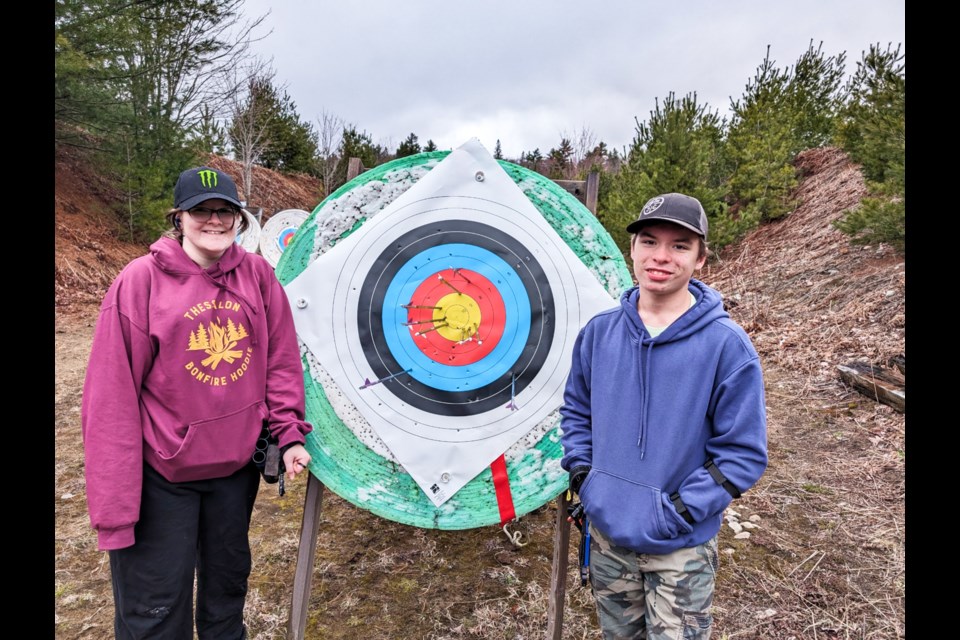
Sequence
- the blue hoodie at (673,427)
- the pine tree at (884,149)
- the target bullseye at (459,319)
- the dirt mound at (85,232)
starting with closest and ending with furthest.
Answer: the blue hoodie at (673,427) < the target bullseye at (459,319) < the pine tree at (884,149) < the dirt mound at (85,232)

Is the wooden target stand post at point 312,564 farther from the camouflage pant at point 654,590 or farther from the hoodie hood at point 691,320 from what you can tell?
the hoodie hood at point 691,320

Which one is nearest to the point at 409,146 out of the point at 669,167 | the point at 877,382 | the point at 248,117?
the point at 248,117

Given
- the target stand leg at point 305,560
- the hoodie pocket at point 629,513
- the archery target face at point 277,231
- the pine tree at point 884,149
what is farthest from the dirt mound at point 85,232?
the pine tree at point 884,149

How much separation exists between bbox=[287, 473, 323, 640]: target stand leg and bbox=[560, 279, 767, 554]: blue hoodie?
0.92 meters

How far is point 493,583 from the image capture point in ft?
7.27

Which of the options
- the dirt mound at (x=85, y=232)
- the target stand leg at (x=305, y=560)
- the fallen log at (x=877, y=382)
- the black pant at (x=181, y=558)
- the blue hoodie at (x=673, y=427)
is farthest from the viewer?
the dirt mound at (x=85, y=232)

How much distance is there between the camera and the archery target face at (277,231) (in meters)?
8.55

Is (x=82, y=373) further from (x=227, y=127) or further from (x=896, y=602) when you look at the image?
(x=227, y=127)

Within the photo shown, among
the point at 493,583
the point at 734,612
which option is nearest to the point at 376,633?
the point at 493,583

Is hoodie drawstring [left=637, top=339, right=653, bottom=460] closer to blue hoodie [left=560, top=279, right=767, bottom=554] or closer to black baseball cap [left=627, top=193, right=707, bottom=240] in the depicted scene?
blue hoodie [left=560, top=279, right=767, bottom=554]

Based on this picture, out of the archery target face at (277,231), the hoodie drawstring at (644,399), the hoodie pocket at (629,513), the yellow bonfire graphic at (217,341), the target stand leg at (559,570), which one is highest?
the archery target face at (277,231)
